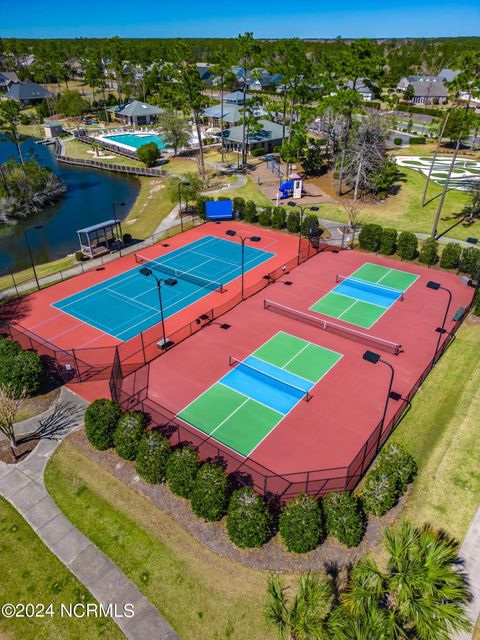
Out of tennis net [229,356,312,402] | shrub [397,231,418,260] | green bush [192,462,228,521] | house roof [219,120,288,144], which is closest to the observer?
green bush [192,462,228,521]

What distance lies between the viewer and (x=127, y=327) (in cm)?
2980

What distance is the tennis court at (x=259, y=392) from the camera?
21.2 metres

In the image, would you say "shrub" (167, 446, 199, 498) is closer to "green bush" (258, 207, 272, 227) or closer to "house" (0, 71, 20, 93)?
"green bush" (258, 207, 272, 227)

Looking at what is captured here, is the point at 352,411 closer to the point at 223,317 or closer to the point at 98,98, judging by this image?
the point at 223,317

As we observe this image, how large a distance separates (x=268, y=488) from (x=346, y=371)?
31.1ft

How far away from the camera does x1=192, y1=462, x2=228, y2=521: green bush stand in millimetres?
16516

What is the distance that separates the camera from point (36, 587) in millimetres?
15430

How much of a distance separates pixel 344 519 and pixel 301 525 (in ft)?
5.52

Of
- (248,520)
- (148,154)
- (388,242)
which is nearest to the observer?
(248,520)

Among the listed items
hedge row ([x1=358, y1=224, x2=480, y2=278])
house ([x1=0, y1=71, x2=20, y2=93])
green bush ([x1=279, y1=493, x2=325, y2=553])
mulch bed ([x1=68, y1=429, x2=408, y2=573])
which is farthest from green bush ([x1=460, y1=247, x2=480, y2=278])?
house ([x1=0, y1=71, x2=20, y2=93])

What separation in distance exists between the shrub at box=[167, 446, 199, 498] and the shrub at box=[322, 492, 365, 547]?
210 inches

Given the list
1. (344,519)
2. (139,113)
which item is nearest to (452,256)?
(344,519)

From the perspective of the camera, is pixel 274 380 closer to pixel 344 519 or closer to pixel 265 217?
pixel 344 519

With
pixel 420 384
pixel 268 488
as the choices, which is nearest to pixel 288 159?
pixel 420 384
